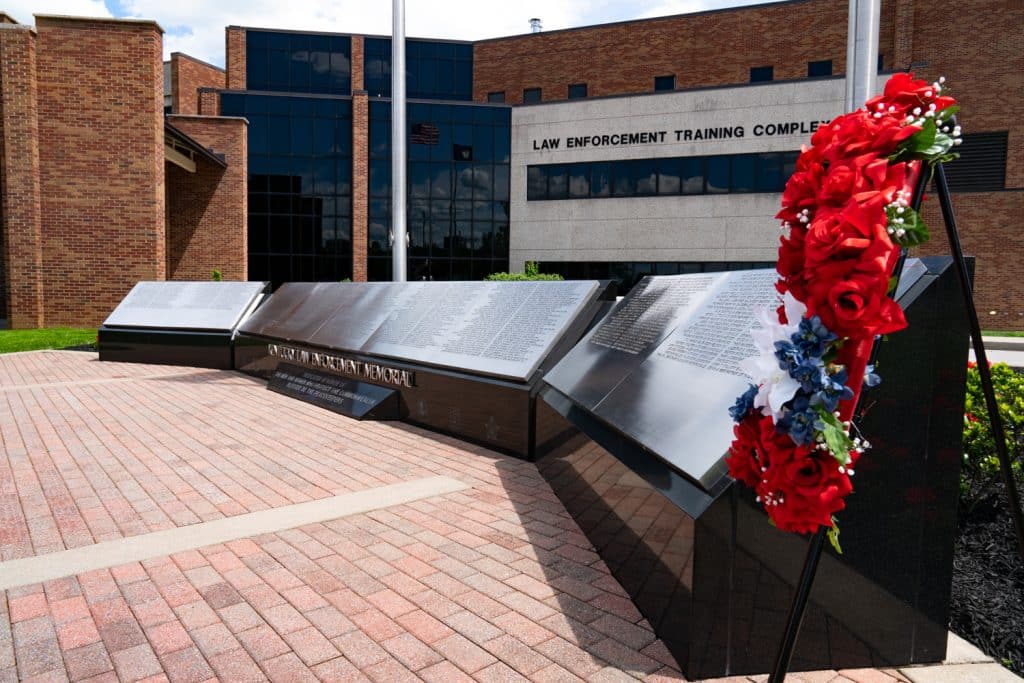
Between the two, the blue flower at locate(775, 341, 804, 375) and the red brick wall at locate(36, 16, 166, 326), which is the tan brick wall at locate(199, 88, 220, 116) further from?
the blue flower at locate(775, 341, 804, 375)

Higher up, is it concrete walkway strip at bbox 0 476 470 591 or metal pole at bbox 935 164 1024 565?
metal pole at bbox 935 164 1024 565

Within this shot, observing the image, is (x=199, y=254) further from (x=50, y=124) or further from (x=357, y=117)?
(x=357, y=117)

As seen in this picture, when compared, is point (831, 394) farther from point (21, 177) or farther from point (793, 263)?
point (21, 177)

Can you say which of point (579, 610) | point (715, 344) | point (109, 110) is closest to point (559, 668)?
point (579, 610)

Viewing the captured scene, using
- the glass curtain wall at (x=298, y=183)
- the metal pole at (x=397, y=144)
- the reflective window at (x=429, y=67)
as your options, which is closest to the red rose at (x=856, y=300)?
the metal pole at (x=397, y=144)

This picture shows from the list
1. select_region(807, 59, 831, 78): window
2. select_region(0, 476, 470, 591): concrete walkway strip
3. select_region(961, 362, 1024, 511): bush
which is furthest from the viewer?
select_region(807, 59, 831, 78): window

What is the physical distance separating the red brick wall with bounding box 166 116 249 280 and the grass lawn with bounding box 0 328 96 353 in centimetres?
702

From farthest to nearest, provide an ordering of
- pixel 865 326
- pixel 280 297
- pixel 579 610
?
1. pixel 280 297
2. pixel 579 610
3. pixel 865 326

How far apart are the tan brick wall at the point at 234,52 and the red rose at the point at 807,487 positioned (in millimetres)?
43998

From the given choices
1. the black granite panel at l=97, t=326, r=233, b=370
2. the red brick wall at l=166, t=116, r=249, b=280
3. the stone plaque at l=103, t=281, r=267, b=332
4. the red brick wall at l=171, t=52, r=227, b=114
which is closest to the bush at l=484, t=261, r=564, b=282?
the red brick wall at l=166, t=116, r=249, b=280

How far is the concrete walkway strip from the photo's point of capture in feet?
12.2

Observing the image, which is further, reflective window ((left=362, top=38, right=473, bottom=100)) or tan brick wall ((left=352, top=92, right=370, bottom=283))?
reflective window ((left=362, top=38, right=473, bottom=100))

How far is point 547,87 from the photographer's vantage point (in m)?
38.1

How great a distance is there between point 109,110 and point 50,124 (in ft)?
5.52
